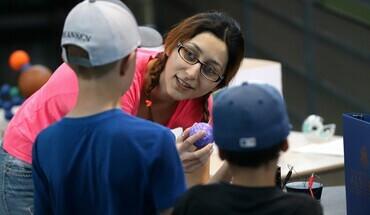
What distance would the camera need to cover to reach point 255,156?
184 centimetres

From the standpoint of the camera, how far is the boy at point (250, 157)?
1.81 metres

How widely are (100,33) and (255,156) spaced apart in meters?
0.48

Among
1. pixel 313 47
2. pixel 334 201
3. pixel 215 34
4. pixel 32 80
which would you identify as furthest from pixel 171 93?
pixel 313 47

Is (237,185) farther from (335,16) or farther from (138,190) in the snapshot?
(335,16)

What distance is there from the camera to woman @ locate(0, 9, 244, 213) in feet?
8.23

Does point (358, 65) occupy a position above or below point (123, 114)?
below

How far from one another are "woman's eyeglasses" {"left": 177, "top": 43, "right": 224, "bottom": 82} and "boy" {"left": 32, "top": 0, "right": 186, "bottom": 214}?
2.29 feet

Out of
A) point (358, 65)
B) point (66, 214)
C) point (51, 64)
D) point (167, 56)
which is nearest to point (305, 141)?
point (167, 56)

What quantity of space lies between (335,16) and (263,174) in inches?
218

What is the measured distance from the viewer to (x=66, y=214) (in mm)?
2016

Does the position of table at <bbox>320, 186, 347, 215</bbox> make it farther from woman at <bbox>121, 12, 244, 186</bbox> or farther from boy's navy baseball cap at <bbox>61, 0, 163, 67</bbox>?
boy's navy baseball cap at <bbox>61, 0, 163, 67</bbox>

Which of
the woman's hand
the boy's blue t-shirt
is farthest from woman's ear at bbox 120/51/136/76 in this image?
the woman's hand

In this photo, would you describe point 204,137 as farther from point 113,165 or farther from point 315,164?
point 315,164

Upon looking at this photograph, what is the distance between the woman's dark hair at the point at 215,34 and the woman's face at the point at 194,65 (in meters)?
0.02
